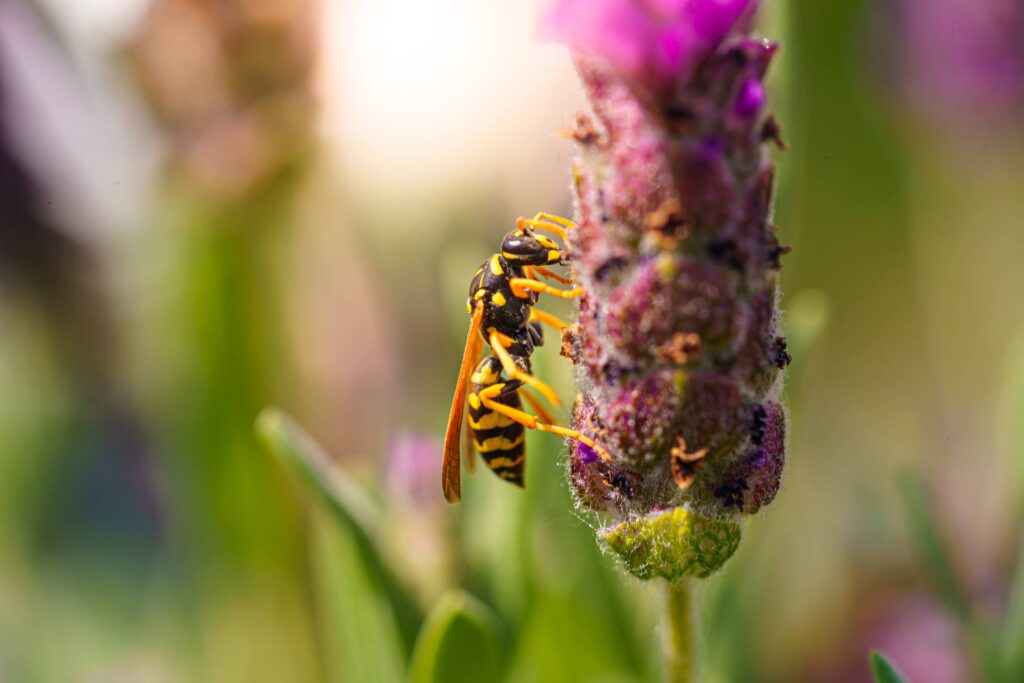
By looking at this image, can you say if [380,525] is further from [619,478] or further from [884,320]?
[884,320]

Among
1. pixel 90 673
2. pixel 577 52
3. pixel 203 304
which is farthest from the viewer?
pixel 90 673

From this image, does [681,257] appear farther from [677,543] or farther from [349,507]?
[349,507]

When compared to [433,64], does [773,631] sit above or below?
below

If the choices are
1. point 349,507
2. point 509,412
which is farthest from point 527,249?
point 349,507

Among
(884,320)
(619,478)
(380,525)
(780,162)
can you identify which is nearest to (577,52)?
(619,478)

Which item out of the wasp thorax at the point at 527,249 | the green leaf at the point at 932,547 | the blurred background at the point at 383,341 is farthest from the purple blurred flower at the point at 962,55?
the wasp thorax at the point at 527,249

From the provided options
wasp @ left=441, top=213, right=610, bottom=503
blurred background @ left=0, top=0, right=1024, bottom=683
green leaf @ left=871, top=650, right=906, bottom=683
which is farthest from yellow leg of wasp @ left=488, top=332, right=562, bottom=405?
green leaf @ left=871, top=650, right=906, bottom=683

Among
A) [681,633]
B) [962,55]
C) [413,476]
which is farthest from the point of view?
[962,55]

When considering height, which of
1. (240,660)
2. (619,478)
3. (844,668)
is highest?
(619,478)
